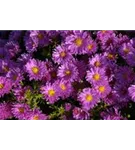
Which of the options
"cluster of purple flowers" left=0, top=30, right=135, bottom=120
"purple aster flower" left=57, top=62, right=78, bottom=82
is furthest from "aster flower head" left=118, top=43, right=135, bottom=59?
"purple aster flower" left=57, top=62, right=78, bottom=82

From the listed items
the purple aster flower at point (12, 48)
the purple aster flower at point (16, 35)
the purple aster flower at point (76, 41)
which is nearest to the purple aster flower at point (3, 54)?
the purple aster flower at point (12, 48)

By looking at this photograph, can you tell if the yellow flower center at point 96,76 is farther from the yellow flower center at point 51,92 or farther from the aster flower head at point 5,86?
the aster flower head at point 5,86

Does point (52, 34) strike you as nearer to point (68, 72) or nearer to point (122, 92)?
point (68, 72)

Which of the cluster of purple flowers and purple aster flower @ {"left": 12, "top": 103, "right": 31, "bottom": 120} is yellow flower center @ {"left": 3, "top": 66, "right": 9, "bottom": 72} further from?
purple aster flower @ {"left": 12, "top": 103, "right": 31, "bottom": 120}

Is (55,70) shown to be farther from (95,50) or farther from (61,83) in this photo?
(95,50)
